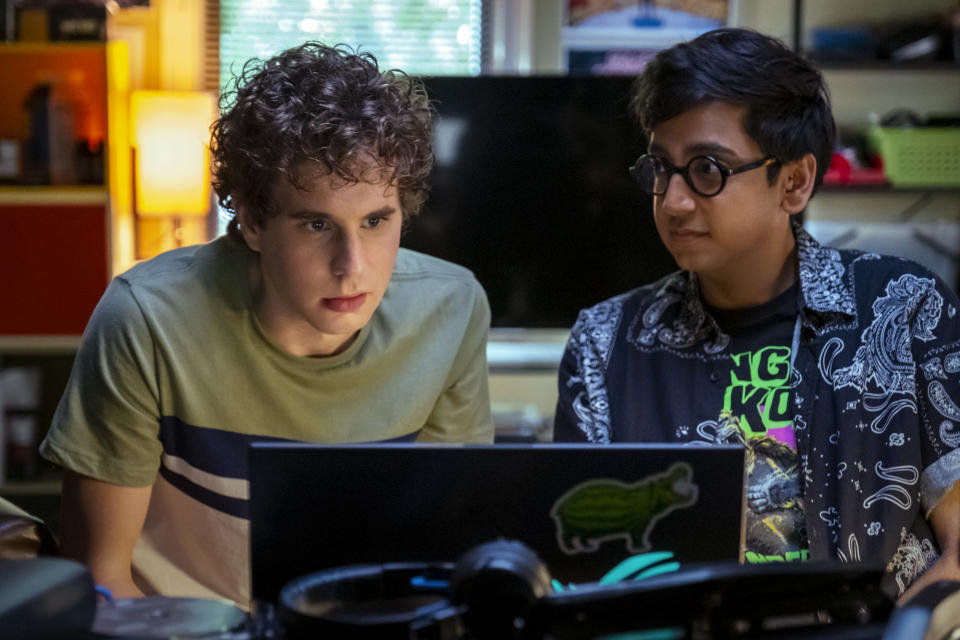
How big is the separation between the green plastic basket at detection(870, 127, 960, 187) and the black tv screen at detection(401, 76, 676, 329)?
1023 millimetres

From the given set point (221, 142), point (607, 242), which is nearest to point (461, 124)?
point (607, 242)

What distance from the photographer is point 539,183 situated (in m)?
2.66

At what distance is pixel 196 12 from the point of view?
11.7 ft

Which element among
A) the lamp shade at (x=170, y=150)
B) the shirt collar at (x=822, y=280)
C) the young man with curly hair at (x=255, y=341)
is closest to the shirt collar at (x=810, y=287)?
the shirt collar at (x=822, y=280)

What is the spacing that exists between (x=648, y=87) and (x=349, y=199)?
1.91ft

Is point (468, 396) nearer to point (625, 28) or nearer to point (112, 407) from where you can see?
point (112, 407)

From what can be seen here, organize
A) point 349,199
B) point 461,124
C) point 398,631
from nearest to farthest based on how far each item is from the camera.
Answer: point 398,631 → point 349,199 → point 461,124

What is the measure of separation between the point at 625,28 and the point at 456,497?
10.0 ft

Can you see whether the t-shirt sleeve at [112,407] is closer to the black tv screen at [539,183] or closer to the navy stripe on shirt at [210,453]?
the navy stripe on shirt at [210,453]

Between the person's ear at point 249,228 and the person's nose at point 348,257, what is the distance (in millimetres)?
178

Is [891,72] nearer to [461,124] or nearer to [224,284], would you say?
[461,124]

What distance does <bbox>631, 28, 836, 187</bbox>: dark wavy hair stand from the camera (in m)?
1.41

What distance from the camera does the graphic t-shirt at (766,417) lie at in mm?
1343

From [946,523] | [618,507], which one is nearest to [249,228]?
[618,507]
